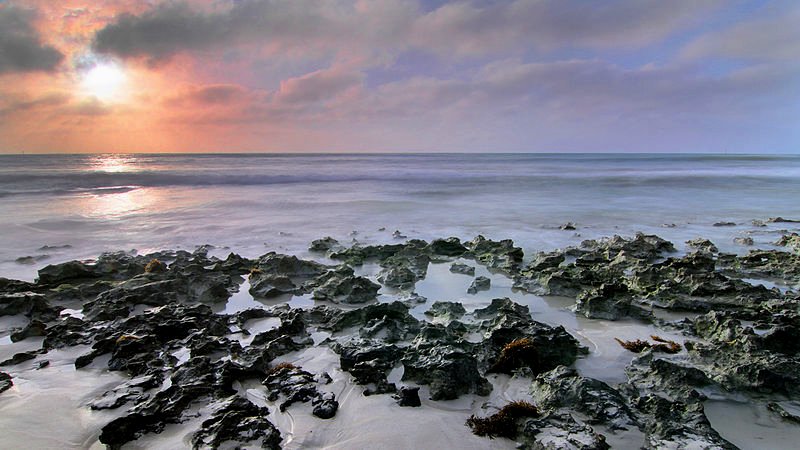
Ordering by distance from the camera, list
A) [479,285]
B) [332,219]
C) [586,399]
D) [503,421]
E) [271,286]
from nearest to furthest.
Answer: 1. [503,421]
2. [586,399]
3. [271,286]
4. [479,285]
5. [332,219]

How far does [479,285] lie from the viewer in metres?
7.86

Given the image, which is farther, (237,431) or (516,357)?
(516,357)

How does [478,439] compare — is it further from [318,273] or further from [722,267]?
[722,267]

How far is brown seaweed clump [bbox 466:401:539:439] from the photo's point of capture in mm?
3707

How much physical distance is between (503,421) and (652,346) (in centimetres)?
264

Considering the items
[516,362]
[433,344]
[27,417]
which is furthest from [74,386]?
[516,362]

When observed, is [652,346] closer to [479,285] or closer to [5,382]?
[479,285]

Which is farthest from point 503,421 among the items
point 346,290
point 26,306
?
point 26,306

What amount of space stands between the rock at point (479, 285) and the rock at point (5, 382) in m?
6.12

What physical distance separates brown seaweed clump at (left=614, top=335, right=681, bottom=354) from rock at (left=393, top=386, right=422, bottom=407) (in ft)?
9.38

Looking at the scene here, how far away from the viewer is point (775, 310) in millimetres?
6145

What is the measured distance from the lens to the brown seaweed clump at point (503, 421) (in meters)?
3.71

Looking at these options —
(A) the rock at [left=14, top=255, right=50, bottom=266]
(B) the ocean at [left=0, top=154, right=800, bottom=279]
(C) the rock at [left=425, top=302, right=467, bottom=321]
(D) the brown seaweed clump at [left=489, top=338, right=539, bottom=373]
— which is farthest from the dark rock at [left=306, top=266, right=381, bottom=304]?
(A) the rock at [left=14, top=255, right=50, bottom=266]

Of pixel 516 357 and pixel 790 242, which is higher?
pixel 790 242
